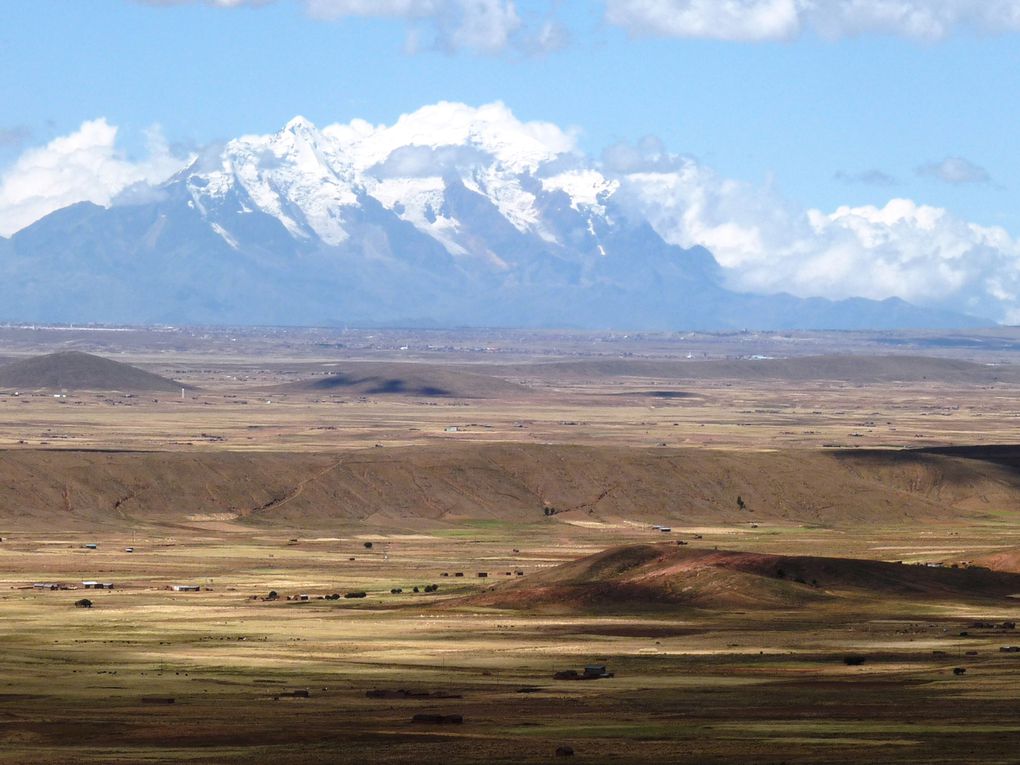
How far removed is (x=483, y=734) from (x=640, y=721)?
605 centimetres

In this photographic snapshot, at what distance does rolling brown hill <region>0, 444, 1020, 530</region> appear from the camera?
172375 mm

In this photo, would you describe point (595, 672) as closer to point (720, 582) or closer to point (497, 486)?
point (720, 582)

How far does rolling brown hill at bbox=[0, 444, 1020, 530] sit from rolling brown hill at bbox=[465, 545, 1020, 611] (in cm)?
5432

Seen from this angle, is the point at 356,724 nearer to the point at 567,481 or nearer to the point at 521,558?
the point at 521,558

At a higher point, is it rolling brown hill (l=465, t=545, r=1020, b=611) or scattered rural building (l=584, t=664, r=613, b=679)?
scattered rural building (l=584, t=664, r=613, b=679)

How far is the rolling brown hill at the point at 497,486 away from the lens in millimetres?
172375

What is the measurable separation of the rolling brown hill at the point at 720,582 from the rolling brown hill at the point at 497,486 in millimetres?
54321

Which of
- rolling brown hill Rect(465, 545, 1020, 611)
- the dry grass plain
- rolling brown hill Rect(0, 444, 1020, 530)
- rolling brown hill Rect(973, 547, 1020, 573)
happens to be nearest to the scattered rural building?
the dry grass plain

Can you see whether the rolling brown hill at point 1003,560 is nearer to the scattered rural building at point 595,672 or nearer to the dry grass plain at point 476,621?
the dry grass plain at point 476,621

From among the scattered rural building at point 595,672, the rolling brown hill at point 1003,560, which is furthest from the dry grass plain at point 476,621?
the rolling brown hill at point 1003,560

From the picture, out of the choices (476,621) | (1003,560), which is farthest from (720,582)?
(1003,560)

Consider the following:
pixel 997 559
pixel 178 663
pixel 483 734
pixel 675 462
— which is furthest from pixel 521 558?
pixel 483 734

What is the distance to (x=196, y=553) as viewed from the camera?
147 m

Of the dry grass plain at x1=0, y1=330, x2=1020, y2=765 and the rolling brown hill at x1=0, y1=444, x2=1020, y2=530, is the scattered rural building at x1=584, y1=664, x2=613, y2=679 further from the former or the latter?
the rolling brown hill at x1=0, y1=444, x2=1020, y2=530
